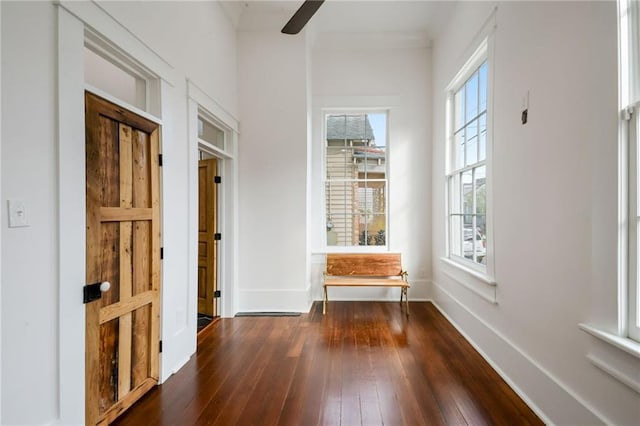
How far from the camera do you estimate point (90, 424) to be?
65.7 inches

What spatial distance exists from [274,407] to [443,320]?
2402mm

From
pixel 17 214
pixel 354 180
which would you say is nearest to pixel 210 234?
pixel 354 180

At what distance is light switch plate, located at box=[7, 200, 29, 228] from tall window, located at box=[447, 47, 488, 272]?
3.22 m

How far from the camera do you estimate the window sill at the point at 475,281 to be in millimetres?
2529

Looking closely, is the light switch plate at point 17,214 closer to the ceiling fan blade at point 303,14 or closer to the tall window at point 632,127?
the ceiling fan blade at point 303,14

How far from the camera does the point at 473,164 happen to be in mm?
3098

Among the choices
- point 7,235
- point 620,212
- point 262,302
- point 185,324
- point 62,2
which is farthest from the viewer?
point 262,302

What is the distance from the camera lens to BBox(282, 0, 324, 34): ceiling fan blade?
8.16 ft

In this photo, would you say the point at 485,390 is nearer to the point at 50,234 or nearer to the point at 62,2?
the point at 50,234

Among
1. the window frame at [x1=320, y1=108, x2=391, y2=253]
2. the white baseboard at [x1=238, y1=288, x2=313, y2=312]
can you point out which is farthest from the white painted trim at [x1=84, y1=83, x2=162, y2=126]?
the window frame at [x1=320, y1=108, x2=391, y2=253]

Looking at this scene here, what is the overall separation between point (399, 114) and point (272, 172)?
2.09 m

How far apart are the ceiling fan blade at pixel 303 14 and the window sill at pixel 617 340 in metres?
2.85

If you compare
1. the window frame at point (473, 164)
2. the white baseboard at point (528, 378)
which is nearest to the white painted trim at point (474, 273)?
the window frame at point (473, 164)

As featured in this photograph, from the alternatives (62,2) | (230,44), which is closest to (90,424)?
(62,2)
